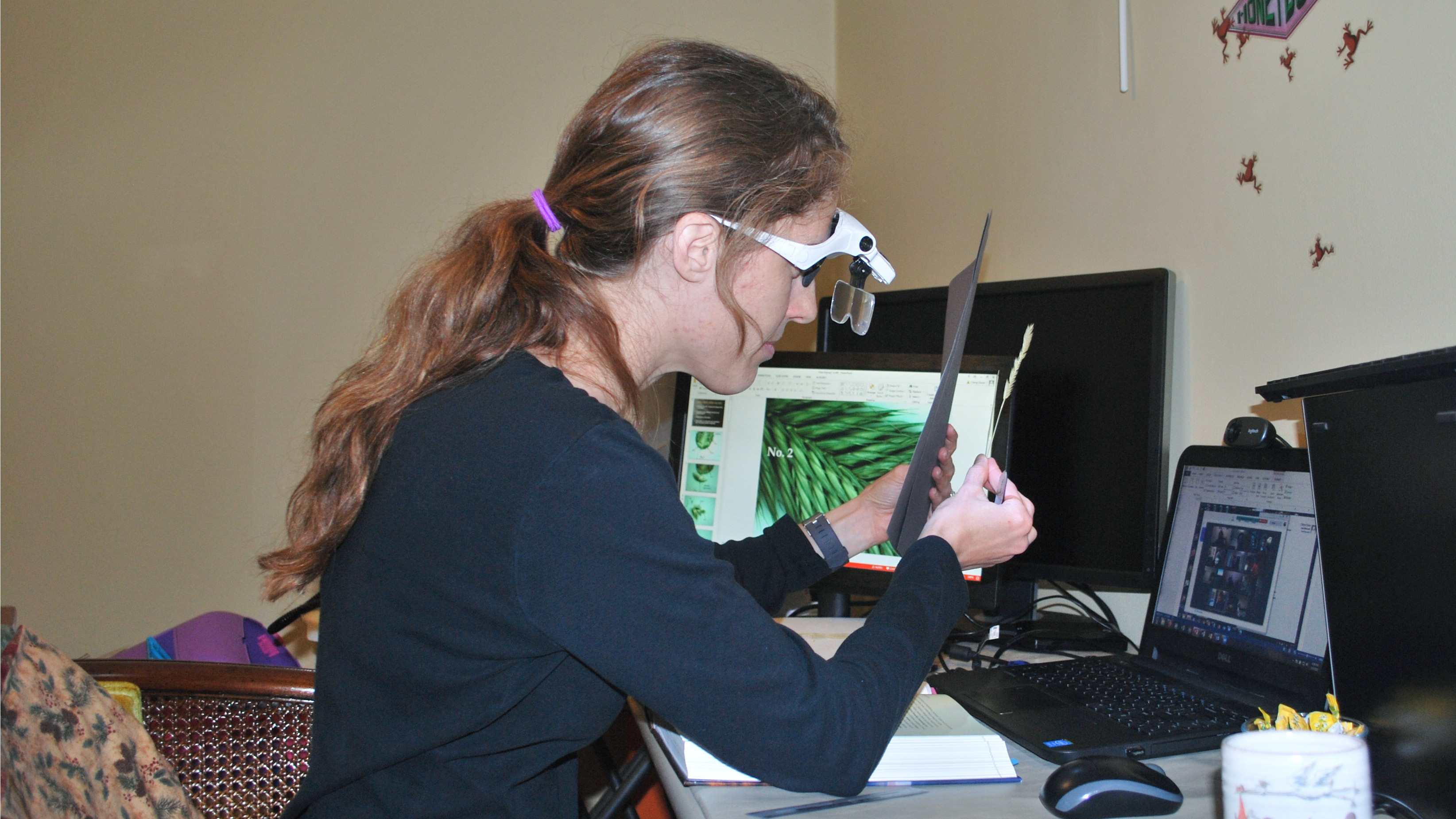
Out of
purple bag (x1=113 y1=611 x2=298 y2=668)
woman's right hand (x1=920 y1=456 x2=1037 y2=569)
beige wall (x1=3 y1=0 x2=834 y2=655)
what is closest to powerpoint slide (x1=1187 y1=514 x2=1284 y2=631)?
woman's right hand (x1=920 y1=456 x2=1037 y2=569)

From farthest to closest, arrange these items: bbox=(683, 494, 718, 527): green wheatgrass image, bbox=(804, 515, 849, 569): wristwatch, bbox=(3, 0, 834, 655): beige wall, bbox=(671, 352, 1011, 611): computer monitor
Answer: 1. bbox=(3, 0, 834, 655): beige wall
2. bbox=(683, 494, 718, 527): green wheatgrass image
3. bbox=(671, 352, 1011, 611): computer monitor
4. bbox=(804, 515, 849, 569): wristwatch

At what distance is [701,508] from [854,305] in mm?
556

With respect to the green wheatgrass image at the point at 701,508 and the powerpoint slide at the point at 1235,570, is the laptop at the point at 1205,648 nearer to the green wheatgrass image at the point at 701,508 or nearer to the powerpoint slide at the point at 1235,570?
the powerpoint slide at the point at 1235,570

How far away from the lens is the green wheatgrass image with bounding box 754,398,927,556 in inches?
53.6

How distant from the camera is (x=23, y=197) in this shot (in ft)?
6.63

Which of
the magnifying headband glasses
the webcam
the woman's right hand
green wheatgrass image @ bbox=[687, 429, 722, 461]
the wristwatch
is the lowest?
the wristwatch

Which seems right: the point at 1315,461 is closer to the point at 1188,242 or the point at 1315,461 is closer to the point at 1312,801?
the point at 1312,801

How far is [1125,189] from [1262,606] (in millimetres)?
600

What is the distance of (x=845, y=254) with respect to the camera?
3.09 ft

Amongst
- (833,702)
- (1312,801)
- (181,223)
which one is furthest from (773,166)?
(181,223)

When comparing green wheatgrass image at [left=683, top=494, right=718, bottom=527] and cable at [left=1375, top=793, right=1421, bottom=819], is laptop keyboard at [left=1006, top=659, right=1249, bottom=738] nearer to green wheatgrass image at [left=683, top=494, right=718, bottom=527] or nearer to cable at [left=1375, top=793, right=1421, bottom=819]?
cable at [left=1375, top=793, right=1421, bottom=819]

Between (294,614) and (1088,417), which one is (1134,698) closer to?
(1088,417)

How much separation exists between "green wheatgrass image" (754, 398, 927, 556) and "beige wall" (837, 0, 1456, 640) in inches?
13.9

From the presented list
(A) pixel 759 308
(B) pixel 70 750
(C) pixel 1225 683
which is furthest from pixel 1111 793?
(B) pixel 70 750
